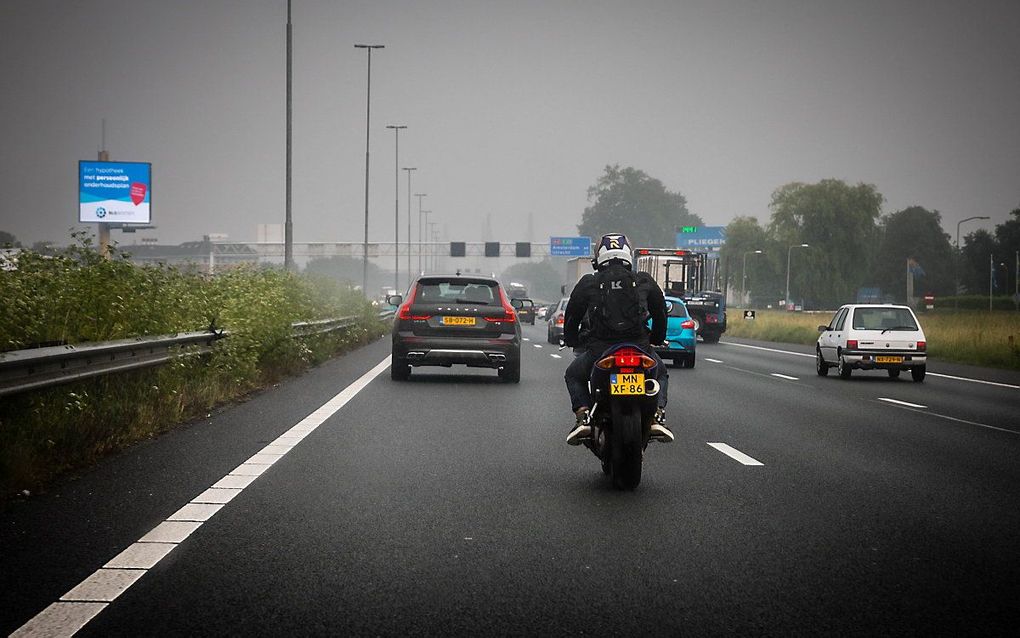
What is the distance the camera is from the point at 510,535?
682 cm

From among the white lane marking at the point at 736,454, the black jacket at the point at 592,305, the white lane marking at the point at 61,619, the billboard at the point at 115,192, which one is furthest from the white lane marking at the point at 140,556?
the billboard at the point at 115,192

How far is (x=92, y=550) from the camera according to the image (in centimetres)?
627

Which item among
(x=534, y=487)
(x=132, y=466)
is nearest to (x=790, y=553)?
(x=534, y=487)

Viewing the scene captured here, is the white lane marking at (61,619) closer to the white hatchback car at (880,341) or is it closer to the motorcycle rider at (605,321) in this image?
the motorcycle rider at (605,321)

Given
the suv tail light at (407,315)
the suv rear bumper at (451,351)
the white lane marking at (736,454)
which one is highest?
the suv tail light at (407,315)

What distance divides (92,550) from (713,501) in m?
3.83

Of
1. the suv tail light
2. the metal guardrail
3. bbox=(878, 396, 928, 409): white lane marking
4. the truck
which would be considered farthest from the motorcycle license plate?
the truck

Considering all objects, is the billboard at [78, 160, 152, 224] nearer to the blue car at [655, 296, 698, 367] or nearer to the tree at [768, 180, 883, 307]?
the blue car at [655, 296, 698, 367]

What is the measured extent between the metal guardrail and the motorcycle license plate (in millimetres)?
4132

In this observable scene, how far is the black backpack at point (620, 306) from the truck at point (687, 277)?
3683 cm

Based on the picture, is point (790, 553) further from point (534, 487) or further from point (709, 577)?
point (534, 487)

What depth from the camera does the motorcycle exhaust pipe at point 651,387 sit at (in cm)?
840

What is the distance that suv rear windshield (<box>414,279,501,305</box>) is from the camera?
19.2 meters

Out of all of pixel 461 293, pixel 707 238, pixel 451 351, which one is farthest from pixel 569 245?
pixel 451 351
